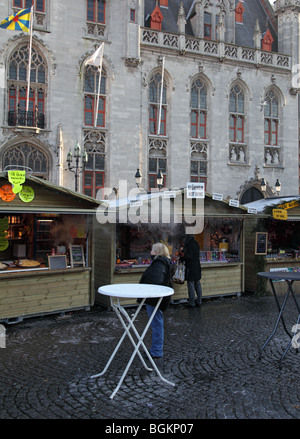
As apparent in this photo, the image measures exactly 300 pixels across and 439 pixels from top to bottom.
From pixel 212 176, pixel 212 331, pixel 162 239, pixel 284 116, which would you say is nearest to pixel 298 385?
pixel 212 331

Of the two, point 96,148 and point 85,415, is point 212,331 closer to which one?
point 85,415

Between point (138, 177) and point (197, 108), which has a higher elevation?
point (197, 108)

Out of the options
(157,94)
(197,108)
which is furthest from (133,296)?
(197,108)

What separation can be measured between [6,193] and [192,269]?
4.86 m

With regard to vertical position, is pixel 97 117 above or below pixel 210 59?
below

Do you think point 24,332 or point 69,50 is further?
point 69,50

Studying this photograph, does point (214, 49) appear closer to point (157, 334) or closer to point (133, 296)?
point (157, 334)

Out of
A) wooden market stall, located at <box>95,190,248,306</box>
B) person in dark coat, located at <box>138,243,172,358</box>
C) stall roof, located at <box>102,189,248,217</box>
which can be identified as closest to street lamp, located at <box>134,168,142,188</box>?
wooden market stall, located at <box>95,190,248,306</box>

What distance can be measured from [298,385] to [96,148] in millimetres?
17928

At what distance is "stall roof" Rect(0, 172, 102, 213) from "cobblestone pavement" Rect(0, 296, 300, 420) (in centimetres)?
244

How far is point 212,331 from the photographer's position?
7820 mm

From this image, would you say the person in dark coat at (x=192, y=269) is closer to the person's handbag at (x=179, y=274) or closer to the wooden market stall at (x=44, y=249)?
the person's handbag at (x=179, y=274)

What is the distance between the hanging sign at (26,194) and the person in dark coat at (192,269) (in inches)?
159

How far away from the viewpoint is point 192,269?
33.2ft
